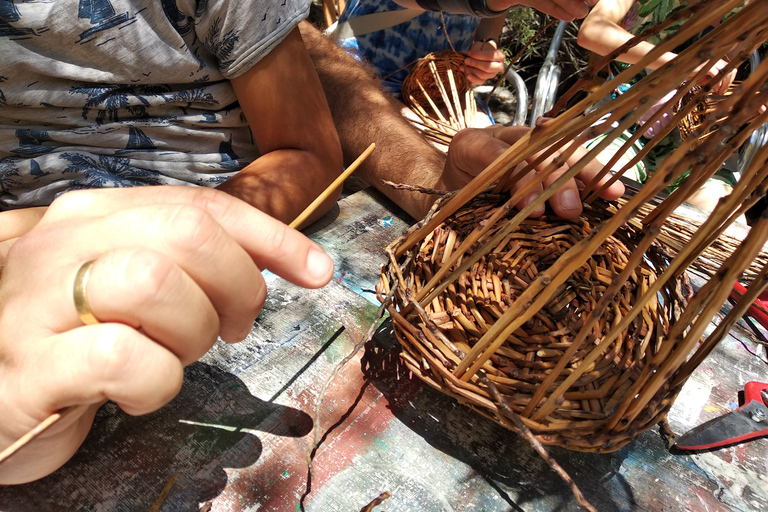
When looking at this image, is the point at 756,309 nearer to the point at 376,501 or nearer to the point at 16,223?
the point at 376,501

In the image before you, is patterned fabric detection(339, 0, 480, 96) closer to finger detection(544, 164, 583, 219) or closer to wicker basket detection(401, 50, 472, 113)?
wicker basket detection(401, 50, 472, 113)

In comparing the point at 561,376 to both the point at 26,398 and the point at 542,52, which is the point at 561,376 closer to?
the point at 26,398

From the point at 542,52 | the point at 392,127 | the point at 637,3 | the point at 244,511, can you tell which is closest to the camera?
the point at 244,511

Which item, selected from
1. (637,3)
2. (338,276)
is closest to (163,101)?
(338,276)

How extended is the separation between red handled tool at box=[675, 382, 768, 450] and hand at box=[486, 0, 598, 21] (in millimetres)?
692

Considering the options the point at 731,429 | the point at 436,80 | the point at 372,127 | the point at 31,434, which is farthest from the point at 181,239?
the point at 436,80

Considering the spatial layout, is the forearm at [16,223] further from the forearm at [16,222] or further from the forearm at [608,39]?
the forearm at [608,39]

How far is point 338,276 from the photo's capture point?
69 centimetres

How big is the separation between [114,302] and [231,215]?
12cm

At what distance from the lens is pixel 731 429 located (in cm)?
53

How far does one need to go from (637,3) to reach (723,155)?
5.59 ft

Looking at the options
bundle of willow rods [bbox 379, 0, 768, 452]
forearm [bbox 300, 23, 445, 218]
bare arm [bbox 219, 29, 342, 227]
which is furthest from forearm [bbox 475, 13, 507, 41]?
bundle of willow rods [bbox 379, 0, 768, 452]

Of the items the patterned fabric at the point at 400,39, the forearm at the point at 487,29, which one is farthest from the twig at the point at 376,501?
the forearm at the point at 487,29

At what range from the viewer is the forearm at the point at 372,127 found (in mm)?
985
